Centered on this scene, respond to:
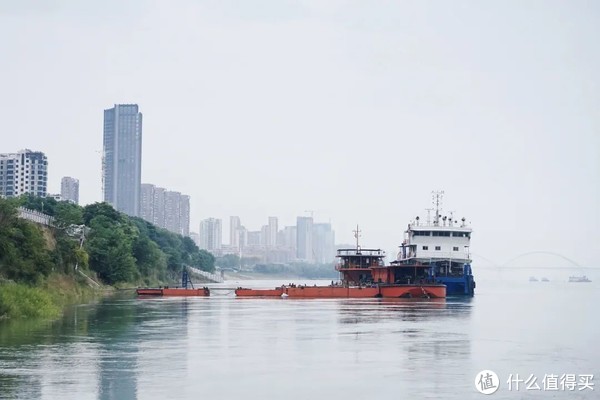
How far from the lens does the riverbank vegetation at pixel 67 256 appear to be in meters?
71.4

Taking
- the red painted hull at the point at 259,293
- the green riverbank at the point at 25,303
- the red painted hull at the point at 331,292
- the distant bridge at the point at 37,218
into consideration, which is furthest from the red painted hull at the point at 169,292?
the green riverbank at the point at 25,303

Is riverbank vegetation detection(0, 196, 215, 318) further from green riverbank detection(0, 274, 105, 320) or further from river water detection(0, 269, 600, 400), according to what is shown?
river water detection(0, 269, 600, 400)

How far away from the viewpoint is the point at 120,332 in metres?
55.1

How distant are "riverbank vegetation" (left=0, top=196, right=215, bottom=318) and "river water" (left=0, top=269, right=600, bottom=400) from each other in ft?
16.8

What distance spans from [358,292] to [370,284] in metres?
4.85

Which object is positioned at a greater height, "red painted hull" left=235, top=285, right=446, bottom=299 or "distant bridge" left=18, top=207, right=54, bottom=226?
"distant bridge" left=18, top=207, right=54, bottom=226

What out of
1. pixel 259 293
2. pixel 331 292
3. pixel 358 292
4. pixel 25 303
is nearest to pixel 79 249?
pixel 259 293

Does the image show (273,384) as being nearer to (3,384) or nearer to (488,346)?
(3,384)

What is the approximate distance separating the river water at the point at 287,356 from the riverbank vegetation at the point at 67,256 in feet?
16.8

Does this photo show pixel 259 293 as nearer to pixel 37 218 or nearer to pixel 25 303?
pixel 37 218

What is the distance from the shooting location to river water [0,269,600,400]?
33219mm

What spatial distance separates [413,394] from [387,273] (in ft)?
265

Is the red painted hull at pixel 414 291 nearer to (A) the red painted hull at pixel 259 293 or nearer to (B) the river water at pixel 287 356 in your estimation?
(A) the red painted hull at pixel 259 293
